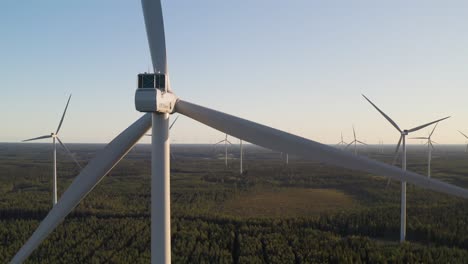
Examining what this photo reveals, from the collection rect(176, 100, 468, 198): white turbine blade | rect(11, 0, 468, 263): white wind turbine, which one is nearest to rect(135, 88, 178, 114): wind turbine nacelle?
rect(11, 0, 468, 263): white wind turbine

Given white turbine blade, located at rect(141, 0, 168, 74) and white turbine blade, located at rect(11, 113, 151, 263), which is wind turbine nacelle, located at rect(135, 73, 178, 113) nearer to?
white turbine blade, located at rect(141, 0, 168, 74)

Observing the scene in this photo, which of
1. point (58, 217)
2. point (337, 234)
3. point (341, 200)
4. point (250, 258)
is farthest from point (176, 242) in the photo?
point (341, 200)

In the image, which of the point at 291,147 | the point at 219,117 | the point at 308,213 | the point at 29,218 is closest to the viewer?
the point at 291,147

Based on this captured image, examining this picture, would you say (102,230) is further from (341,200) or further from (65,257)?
(341,200)

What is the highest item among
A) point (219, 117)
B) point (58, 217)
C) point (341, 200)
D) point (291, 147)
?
point (219, 117)

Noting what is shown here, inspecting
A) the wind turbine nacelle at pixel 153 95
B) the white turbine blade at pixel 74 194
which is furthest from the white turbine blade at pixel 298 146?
the white turbine blade at pixel 74 194

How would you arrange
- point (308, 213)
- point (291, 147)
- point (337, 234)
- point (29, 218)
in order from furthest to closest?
point (308, 213), point (29, 218), point (337, 234), point (291, 147)

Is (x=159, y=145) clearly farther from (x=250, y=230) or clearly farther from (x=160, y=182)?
(x=250, y=230)

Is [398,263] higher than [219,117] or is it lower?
lower
